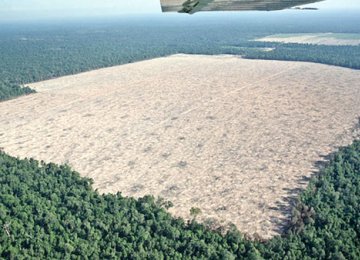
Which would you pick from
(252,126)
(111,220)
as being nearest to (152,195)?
(111,220)

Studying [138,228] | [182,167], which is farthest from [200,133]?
[138,228]

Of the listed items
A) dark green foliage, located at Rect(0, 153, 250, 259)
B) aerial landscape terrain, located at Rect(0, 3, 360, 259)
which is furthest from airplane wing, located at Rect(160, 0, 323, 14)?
dark green foliage, located at Rect(0, 153, 250, 259)

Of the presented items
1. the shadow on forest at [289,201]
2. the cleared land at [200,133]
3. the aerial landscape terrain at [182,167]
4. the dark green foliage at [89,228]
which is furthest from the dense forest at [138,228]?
the cleared land at [200,133]

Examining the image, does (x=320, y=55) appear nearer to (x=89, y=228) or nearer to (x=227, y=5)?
(x=89, y=228)

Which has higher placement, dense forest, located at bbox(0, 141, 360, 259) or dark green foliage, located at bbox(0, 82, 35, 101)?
dark green foliage, located at bbox(0, 82, 35, 101)

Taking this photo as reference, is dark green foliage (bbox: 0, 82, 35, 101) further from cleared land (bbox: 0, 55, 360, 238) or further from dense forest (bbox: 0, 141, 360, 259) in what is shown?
dense forest (bbox: 0, 141, 360, 259)

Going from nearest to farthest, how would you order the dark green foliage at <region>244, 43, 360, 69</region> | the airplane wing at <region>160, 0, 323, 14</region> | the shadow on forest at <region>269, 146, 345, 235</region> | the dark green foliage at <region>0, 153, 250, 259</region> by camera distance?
the airplane wing at <region>160, 0, 323, 14</region>, the dark green foliage at <region>0, 153, 250, 259</region>, the shadow on forest at <region>269, 146, 345, 235</region>, the dark green foliage at <region>244, 43, 360, 69</region>

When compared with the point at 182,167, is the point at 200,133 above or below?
above

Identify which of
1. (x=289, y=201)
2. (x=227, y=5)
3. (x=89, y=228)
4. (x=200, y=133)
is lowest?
(x=289, y=201)
